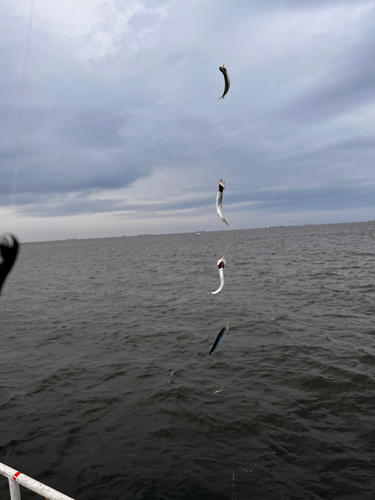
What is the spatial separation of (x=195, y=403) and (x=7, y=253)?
9.37m

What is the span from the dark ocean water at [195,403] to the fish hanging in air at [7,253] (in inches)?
277

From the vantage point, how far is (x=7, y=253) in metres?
1.38

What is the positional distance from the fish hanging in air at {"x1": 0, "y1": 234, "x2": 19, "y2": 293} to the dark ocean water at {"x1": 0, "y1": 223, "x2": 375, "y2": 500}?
7.03 metres

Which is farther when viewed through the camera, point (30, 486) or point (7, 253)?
point (30, 486)

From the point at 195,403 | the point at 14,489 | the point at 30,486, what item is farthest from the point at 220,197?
the point at 195,403

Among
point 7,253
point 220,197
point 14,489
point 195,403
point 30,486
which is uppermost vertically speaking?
point 220,197

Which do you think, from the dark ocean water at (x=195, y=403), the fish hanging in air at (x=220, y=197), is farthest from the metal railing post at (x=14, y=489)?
the fish hanging in air at (x=220, y=197)

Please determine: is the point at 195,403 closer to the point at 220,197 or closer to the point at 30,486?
the point at 30,486

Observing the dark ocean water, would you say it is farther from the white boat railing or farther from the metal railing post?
the white boat railing

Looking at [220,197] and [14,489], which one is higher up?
[220,197]

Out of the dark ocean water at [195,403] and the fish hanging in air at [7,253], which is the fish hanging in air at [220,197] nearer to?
the fish hanging in air at [7,253]

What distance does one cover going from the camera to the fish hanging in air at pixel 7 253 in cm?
136

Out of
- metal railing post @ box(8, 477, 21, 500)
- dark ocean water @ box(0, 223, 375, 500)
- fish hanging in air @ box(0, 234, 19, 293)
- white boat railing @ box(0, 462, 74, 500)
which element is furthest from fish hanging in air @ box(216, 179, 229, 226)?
dark ocean water @ box(0, 223, 375, 500)

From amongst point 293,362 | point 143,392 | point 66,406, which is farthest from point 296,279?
point 66,406
